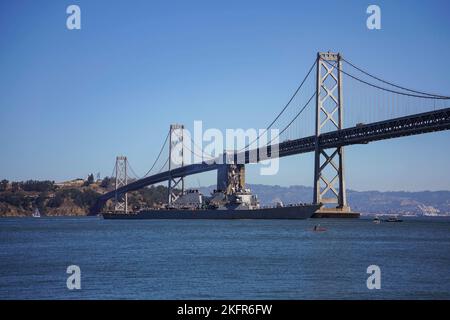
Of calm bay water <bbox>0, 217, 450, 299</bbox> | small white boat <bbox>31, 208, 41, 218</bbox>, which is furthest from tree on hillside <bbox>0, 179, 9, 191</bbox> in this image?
calm bay water <bbox>0, 217, 450, 299</bbox>

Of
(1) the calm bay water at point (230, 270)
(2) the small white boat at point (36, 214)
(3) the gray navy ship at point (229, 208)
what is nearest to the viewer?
(1) the calm bay water at point (230, 270)

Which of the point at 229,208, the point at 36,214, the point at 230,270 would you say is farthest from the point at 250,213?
the point at 36,214

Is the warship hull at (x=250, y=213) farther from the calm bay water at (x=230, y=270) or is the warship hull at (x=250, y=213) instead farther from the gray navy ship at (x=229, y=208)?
the calm bay water at (x=230, y=270)

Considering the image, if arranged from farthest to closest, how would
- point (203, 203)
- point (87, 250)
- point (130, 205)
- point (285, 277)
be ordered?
point (130, 205) < point (203, 203) < point (87, 250) < point (285, 277)

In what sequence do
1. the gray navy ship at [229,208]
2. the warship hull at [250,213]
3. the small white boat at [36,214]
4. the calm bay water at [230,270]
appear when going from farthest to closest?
the small white boat at [36,214], the gray navy ship at [229,208], the warship hull at [250,213], the calm bay water at [230,270]

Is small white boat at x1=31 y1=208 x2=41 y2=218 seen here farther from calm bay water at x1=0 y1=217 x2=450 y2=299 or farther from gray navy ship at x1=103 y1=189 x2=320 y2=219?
calm bay water at x1=0 y1=217 x2=450 y2=299

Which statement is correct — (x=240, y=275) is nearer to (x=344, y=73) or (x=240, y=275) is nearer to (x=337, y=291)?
(x=337, y=291)

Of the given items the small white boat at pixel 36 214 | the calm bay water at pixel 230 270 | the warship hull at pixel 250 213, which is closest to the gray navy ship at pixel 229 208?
the warship hull at pixel 250 213
